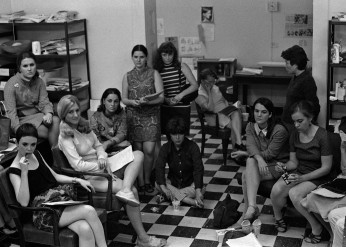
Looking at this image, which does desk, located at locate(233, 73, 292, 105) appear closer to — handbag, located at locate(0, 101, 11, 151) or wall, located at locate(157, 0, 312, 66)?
wall, located at locate(157, 0, 312, 66)

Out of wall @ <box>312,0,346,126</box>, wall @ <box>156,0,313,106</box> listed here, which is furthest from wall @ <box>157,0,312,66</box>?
wall @ <box>312,0,346,126</box>

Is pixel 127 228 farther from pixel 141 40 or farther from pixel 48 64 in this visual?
pixel 48 64

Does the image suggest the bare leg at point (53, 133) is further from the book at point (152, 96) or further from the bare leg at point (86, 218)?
the bare leg at point (86, 218)

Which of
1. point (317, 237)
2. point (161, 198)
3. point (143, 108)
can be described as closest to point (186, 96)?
point (143, 108)

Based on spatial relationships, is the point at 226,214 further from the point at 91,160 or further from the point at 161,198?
the point at 91,160

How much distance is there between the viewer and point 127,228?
222 inches

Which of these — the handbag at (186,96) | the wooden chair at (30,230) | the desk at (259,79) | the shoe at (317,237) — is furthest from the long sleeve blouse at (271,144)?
the desk at (259,79)

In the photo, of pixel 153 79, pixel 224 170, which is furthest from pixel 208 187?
pixel 153 79

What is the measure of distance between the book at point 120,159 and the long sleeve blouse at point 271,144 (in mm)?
1153

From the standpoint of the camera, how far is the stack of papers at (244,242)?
4918 millimetres

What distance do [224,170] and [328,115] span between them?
55.0 inches

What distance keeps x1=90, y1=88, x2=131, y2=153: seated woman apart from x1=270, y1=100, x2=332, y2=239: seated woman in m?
1.65

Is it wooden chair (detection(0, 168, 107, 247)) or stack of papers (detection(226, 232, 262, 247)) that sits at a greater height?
wooden chair (detection(0, 168, 107, 247))

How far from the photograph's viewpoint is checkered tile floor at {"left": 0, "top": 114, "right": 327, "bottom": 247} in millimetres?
5574
